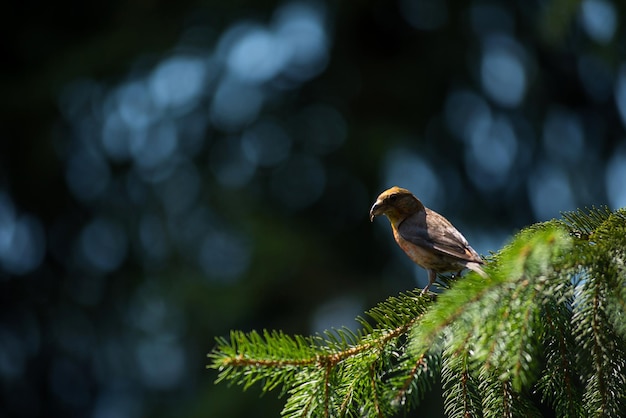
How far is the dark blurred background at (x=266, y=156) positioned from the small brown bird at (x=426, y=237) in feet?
12.5

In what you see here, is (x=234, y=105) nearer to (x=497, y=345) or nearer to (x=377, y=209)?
(x=377, y=209)

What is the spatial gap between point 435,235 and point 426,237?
39mm

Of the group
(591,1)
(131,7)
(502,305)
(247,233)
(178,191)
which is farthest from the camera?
(131,7)

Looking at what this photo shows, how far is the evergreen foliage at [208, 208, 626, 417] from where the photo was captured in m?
1.79

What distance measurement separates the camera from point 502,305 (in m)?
1.81

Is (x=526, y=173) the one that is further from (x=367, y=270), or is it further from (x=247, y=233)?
(x=247, y=233)

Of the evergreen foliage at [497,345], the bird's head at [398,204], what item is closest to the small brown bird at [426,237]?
the bird's head at [398,204]

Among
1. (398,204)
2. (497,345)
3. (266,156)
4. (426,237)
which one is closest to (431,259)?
(426,237)

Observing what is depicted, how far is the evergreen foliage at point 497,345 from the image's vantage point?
5.89 feet

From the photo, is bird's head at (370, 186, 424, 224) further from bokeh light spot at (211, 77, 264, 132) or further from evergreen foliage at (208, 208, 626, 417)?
bokeh light spot at (211, 77, 264, 132)

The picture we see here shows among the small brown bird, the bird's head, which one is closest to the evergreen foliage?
the small brown bird

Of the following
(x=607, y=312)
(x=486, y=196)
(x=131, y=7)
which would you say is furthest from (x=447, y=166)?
Answer: (x=607, y=312)

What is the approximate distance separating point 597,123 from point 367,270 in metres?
2.77

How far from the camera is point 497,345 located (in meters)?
1.78
